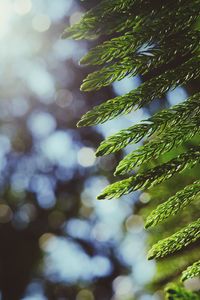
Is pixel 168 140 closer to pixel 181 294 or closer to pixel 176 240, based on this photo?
pixel 176 240

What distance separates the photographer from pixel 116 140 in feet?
3.07

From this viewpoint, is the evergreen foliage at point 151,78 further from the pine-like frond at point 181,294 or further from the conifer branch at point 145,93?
the pine-like frond at point 181,294

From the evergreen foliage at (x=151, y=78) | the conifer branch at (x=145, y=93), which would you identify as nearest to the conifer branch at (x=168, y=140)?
the evergreen foliage at (x=151, y=78)

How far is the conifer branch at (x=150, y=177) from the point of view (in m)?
0.90

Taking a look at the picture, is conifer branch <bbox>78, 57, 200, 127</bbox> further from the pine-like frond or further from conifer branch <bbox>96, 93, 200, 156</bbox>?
the pine-like frond

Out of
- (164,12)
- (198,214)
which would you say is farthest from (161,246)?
(198,214)

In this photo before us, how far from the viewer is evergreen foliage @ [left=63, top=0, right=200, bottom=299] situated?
94cm

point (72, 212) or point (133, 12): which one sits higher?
point (72, 212)

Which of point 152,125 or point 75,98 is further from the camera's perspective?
point 75,98

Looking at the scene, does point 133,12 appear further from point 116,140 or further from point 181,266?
point 181,266

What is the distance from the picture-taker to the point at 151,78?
0.97 m

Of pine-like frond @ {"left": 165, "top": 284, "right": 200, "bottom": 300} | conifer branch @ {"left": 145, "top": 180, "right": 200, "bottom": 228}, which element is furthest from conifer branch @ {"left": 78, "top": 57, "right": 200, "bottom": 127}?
pine-like frond @ {"left": 165, "top": 284, "right": 200, "bottom": 300}

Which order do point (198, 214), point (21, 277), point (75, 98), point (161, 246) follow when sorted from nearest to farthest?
point (161, 246) < point (198, 214) < point (75, 98) < point (21, 277)

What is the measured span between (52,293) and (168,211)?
1136cm
